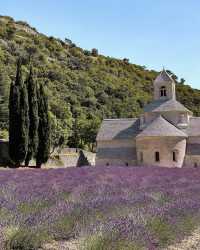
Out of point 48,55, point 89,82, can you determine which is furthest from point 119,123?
point 48,55

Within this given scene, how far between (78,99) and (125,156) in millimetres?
36739

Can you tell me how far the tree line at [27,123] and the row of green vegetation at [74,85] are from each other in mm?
9649

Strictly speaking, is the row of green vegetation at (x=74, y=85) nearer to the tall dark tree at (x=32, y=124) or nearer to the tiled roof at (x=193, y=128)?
the tall dark tree at (x=32, y=124)

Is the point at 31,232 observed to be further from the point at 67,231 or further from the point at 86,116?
the point at 86,116

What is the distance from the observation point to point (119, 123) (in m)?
47.8

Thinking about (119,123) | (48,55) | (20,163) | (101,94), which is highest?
(48,55)

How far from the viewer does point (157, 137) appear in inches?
1575

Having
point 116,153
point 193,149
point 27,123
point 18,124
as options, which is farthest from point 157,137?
point 18,124

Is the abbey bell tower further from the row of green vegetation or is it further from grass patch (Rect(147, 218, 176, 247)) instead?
grass patch (Rect(147, 218, 176, 247))

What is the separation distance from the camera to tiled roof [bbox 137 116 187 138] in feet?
132

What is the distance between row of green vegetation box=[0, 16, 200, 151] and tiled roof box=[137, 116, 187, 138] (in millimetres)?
11807

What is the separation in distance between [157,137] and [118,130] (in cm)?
736

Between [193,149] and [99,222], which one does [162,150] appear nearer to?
[193,149]

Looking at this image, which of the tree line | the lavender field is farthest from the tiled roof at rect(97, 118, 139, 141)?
the lavender field
